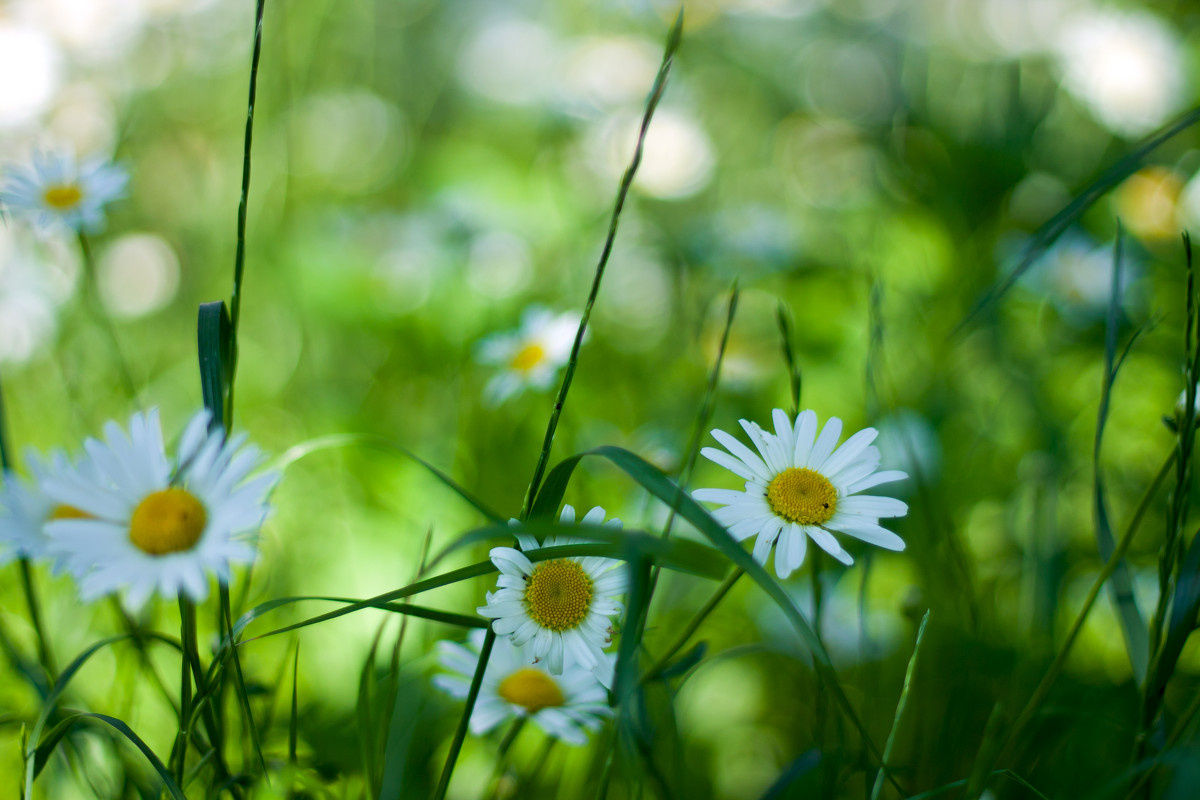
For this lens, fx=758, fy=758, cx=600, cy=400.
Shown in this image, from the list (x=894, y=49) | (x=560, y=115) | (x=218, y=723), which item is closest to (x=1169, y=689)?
Answer: (x=218, y=723)

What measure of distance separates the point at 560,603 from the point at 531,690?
0.11 m

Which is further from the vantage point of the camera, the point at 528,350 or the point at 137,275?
the point at 137,275

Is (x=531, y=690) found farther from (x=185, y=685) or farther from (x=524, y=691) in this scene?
(x=185, y=685)

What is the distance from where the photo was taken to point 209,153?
1.77m

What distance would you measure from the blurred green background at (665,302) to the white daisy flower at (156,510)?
0.62 feet

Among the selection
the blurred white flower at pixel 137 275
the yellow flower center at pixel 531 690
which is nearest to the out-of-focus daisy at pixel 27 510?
the yellow flower center at pixel 531 690

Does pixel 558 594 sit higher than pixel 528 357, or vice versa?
pixel 528 357

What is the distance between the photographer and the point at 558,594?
16.8 inches

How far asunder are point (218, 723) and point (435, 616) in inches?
7.4

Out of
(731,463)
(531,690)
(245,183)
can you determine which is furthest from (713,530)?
(245,183)

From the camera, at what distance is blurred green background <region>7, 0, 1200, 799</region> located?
76 centimetres

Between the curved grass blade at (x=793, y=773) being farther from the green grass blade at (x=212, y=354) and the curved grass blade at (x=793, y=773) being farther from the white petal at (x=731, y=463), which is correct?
the green grass blade at (x=212, y=354)

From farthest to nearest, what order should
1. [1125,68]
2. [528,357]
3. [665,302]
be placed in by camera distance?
1. [1125,68]
2. [665,302]
3. [528,357]

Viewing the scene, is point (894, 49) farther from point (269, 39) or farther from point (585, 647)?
point (585, 647)
